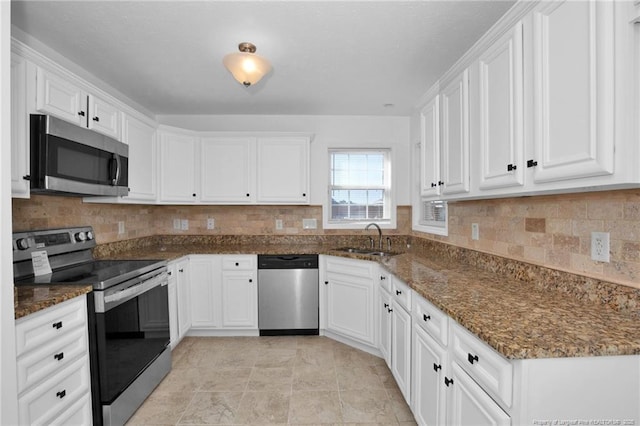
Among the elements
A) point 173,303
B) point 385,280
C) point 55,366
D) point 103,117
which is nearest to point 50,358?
point 55,366

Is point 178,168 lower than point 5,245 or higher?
higher

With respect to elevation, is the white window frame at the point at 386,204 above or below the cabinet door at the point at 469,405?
above

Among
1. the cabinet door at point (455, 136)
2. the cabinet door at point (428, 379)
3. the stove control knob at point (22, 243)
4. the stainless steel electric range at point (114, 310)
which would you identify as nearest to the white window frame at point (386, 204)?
the cabinet door at point (455, 136)

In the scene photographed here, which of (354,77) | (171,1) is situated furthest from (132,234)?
(354,77)

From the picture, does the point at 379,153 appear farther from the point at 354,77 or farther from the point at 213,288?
the point at 213,288

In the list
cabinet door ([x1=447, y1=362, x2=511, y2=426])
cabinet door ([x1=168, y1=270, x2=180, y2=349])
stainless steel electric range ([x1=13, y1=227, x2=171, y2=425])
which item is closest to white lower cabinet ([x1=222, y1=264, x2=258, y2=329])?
cabinet door ([x1=168, y1=270, x2=180, y2=349])

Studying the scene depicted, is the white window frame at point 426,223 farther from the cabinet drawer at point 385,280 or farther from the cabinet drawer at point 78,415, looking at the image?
the cabinet drawer at point 78,415

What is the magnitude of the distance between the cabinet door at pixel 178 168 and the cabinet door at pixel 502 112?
111 inches

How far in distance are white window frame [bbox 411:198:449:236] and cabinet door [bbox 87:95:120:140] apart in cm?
257

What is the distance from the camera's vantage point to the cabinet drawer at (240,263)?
313cm

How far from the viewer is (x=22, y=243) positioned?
6.21ft

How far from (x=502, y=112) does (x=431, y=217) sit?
1916 millimetres

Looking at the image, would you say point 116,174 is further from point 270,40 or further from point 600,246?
point 600,246

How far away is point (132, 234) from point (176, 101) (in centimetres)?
147
